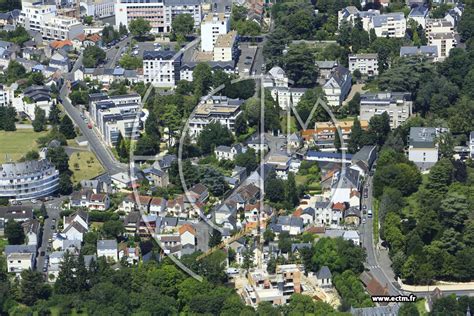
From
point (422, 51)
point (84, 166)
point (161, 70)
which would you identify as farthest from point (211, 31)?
point (84, 166)

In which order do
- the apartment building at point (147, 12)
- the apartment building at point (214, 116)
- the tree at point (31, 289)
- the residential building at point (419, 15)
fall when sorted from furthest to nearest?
the apartment building at point (147, 12), the residential building at point (419, 15), the apartment building at point (214, 116), the tree at point (31, 289)

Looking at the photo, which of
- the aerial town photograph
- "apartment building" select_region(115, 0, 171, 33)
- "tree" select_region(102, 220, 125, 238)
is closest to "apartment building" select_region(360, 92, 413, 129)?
the aerial town photograph

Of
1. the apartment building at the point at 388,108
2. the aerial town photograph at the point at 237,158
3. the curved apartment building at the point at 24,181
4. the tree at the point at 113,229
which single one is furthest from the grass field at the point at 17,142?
the apartment building at the point at 388,108

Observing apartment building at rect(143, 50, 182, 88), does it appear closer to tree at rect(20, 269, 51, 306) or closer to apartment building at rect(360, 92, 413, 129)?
apartment building at rect(360, 92, 413, 129)

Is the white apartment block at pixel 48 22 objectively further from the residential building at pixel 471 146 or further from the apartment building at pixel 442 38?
the residential building at pixel 471 146

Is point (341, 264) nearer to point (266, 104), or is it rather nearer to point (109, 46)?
point (266, 104)

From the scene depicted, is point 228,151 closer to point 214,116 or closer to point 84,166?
point 214,116
